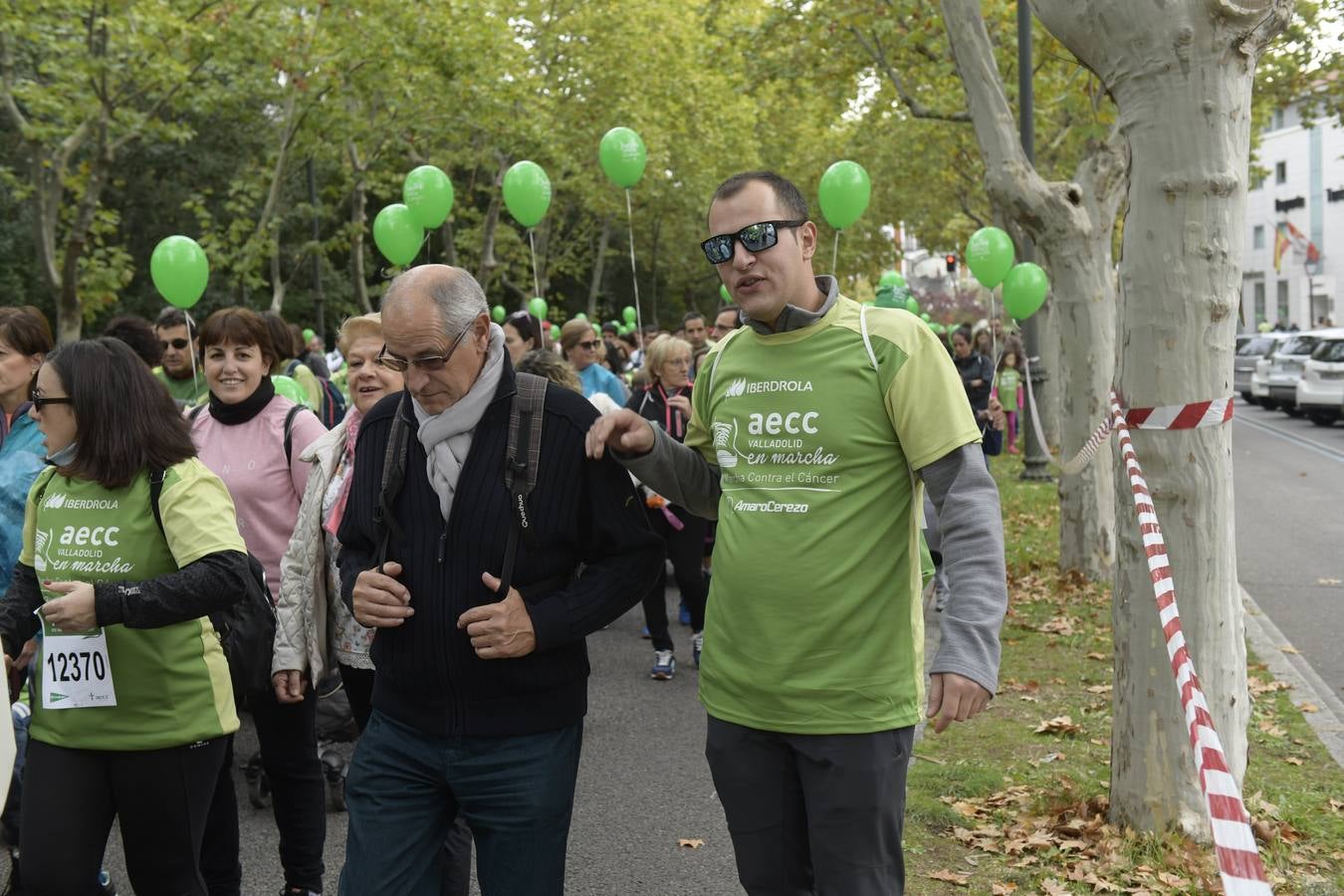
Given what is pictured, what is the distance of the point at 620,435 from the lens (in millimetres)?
2906

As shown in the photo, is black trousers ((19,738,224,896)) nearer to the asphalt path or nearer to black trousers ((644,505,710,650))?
the asphalt path

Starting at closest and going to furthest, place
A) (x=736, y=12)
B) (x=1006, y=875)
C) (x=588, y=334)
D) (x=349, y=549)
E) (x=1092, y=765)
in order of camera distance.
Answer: (x=349, y=549) < (x=1006, y=875) < (x=1092, y=765) < (x=588, y=334) < (x=736, y=12)

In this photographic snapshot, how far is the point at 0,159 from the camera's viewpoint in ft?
86.0

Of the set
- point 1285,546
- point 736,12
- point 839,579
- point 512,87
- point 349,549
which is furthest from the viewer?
point 736,12

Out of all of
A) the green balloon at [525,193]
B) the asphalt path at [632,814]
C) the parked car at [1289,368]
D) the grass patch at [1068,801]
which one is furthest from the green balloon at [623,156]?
the parked car at [1289,368]

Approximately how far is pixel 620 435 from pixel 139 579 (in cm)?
134

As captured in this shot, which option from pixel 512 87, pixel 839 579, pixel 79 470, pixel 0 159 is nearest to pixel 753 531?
pixel 839 579

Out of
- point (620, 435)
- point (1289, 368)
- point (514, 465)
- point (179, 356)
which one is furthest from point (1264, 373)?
point (514, 465)

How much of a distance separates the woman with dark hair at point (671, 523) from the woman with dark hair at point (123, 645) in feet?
14.1

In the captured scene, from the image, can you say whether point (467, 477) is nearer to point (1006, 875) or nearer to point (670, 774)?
point (1006, 875)

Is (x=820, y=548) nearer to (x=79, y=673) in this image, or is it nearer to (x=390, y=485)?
(x=390, y=485)

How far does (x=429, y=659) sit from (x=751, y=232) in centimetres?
119

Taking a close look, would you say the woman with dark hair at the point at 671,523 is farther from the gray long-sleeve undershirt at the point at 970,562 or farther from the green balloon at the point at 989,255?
the gray long-sleeve undershirt at the point at 970,562

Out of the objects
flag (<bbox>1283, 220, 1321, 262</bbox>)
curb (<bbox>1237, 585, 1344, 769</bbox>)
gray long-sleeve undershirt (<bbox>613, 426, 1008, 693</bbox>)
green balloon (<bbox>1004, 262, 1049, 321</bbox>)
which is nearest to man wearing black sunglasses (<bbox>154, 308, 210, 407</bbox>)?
gray long-sleeve undershirt (<bbox>613, 426, 1008, 693</bbox>)
